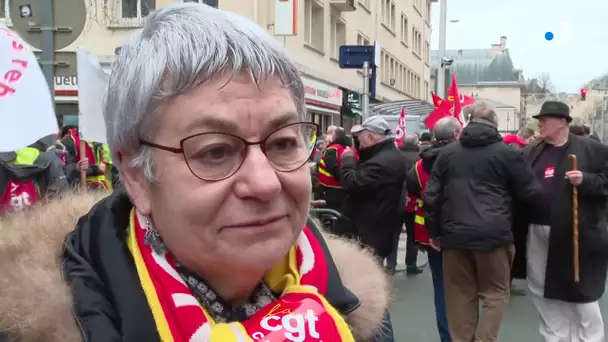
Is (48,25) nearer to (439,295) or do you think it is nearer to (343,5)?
(439,295)

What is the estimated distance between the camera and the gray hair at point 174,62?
1.29 meters

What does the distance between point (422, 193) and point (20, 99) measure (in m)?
3.57

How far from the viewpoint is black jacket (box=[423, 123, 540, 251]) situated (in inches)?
178

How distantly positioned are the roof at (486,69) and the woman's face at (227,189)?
79.7 m

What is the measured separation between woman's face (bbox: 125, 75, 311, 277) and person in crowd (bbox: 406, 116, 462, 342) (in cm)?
389

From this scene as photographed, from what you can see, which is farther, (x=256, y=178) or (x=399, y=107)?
(x=399, y=107)

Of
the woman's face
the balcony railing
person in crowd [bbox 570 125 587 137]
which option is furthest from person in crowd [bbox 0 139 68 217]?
the balcony railing

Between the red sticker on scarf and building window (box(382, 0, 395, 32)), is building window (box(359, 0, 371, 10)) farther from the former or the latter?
the red sticker on scarf

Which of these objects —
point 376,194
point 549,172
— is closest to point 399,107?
point 376,194

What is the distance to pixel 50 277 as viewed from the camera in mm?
1354

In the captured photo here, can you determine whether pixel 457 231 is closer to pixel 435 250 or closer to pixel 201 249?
pixel 435 250

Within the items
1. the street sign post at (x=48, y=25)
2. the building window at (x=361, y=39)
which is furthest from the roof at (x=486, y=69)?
the street sign post at (x=48, y=25)

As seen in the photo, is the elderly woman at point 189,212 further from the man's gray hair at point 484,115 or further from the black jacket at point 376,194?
the black jacket at point 376,194

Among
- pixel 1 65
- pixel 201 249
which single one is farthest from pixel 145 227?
pixel 1 65
